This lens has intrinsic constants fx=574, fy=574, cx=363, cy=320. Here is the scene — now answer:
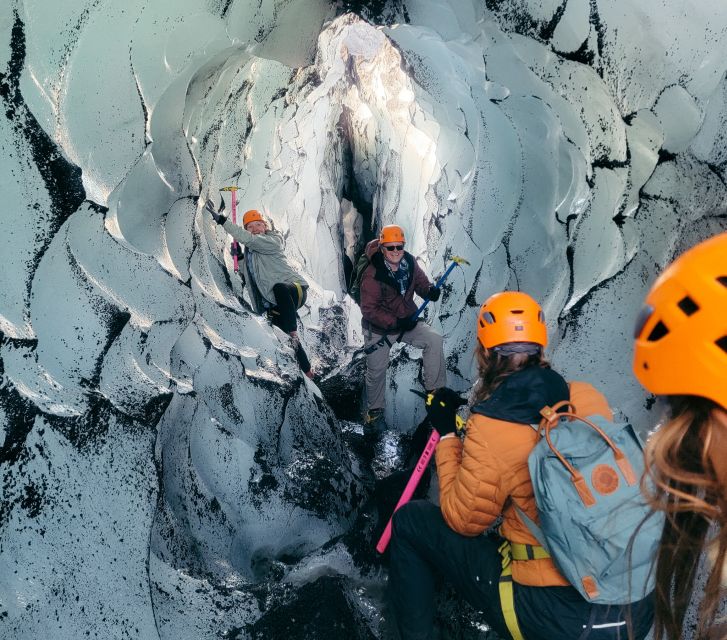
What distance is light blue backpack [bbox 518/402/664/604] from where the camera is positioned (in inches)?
61.6

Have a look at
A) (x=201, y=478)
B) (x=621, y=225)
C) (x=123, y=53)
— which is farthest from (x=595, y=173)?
(x=201, y=478)

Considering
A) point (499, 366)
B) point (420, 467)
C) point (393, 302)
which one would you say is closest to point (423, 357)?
point (393, 302)

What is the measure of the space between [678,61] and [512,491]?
2.22 metres

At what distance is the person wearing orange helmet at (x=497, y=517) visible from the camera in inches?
70.8

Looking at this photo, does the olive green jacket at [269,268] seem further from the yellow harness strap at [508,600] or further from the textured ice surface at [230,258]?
the yellow harness strap at [508,600]

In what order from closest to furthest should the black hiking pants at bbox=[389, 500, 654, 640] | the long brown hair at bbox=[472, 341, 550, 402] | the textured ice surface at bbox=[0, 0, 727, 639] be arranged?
the black hiking pants at bbox=[389, 500, 654, 640], the textured ice surface at bbox=[0, 0, 727, 639], the long brown hair at bbox=[472, 341, 550, 402]

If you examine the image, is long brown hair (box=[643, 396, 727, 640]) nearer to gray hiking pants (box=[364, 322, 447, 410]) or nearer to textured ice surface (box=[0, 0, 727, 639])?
textured ice surface (box=[0, 0, 727, 639])

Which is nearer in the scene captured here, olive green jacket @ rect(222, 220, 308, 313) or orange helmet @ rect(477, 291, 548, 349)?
orange helmet @ rect(477, 291, 548, 349)

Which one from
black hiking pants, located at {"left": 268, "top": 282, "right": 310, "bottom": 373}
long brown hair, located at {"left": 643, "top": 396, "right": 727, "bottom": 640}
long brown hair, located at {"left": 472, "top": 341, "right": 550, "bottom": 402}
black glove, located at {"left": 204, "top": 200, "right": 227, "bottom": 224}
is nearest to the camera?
long brown hair, located at {"left": 643, "top": 396, "right": 727, "bottom": 640}

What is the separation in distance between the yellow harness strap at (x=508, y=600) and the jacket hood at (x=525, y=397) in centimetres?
52

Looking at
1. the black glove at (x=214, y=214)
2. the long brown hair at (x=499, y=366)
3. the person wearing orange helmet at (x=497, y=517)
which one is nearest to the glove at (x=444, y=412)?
the person wearing orange helmet at (x=497, y=517)

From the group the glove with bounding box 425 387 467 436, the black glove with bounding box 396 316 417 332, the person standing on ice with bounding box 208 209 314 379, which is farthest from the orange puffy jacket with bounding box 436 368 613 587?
the person standing on ice with bounding box 208 209 314 379

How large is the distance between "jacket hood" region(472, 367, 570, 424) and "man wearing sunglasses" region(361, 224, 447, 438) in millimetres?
2690

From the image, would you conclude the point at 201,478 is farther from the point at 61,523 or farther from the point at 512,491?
the point at 512,491
